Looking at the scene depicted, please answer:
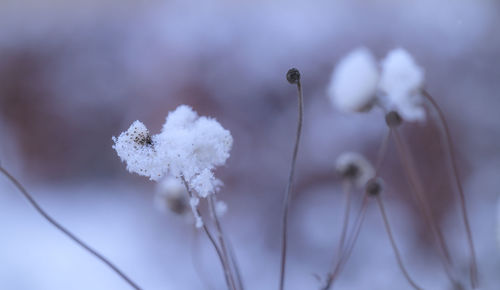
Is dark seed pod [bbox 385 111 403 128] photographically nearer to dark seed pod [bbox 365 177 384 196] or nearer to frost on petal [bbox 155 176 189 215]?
dark seed pod [bbox 365 177 384 196]

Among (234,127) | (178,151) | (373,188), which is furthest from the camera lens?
(234,127)

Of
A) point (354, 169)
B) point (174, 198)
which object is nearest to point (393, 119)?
point (354, 169)

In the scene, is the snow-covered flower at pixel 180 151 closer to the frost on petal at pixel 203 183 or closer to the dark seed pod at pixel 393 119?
the frost on petal at pixel 203 183

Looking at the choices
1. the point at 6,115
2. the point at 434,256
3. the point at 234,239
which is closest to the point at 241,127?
the point at 234,239

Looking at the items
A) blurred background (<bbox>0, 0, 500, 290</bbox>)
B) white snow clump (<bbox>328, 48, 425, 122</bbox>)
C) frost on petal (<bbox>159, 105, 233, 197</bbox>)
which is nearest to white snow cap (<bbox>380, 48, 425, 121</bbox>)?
white snow clump (<bbox>328, 48, 425, 122</bbox>)

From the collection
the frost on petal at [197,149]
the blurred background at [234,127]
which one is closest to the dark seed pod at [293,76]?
the frost on petal at [197,149]

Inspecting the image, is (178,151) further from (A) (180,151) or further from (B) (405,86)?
(B) (405,86)

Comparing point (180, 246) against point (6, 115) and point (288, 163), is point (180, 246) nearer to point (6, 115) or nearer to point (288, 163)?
point (288, 163)
